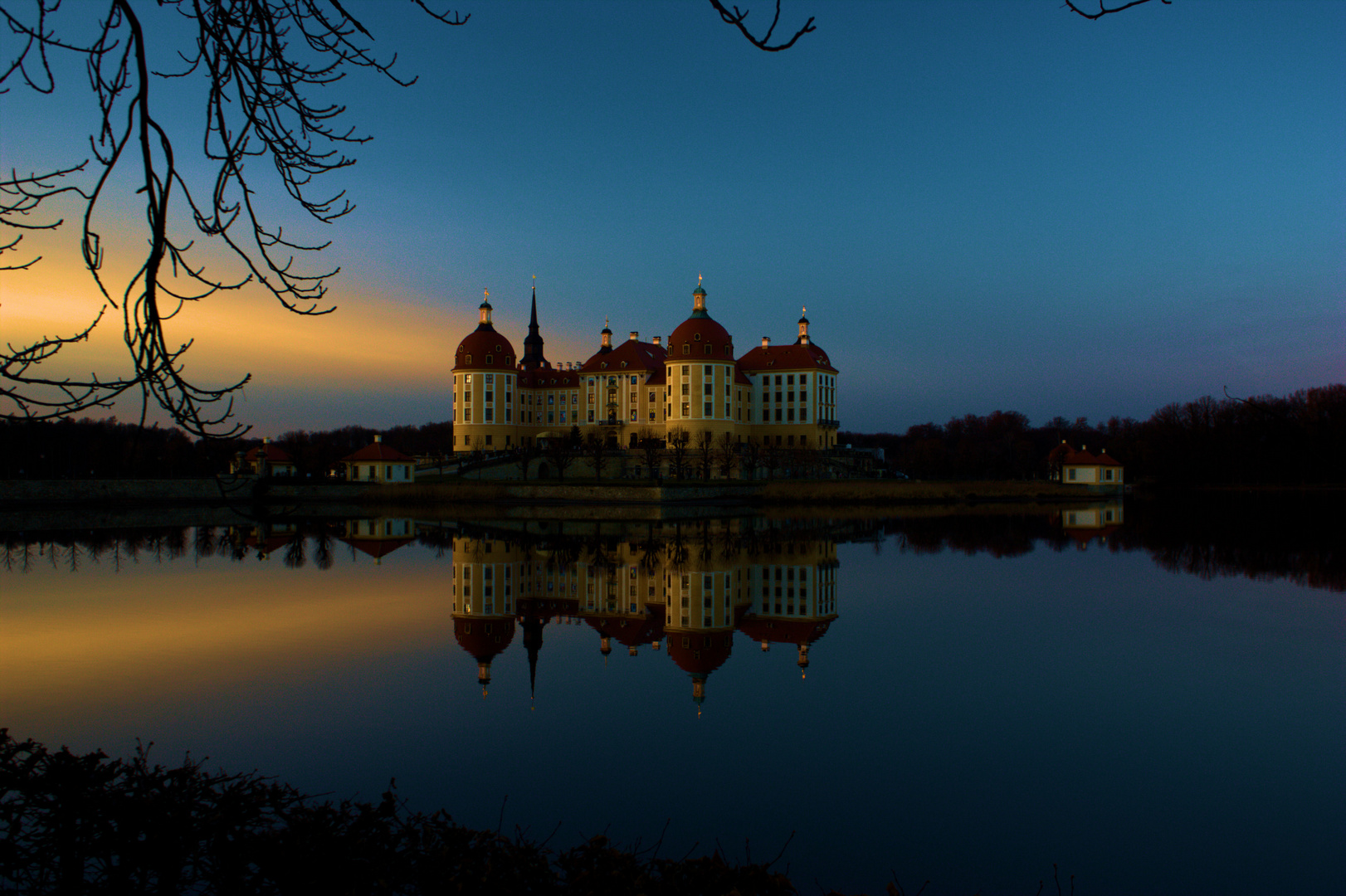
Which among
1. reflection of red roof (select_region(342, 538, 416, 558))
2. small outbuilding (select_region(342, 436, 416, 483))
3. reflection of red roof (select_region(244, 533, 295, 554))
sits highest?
small outbuilding (select_region(342, 436, 416, 483))

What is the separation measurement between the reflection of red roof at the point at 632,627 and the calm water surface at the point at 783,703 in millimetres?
64

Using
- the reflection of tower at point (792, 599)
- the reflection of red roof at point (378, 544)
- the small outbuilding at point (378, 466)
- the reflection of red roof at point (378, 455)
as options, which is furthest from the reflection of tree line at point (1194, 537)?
the reflection of red roof at point (378, 455)

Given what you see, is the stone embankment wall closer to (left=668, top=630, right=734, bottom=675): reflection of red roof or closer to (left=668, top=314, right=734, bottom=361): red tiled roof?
(left=668, top=314, right=734, bottom=361): red tiled roof

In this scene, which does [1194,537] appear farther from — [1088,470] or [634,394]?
[634,394]

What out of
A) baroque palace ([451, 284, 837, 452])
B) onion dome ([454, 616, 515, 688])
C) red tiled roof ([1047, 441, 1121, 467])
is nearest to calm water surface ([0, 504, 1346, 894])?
onion dome ([454, 616, 515, 688])

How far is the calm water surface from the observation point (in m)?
4.65

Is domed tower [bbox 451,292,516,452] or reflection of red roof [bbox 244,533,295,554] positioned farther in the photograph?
domed tower [bbox 451,292,516,452]

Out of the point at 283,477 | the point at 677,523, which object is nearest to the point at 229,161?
the point at 677,523

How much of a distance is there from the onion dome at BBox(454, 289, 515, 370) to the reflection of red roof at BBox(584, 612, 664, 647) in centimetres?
4679

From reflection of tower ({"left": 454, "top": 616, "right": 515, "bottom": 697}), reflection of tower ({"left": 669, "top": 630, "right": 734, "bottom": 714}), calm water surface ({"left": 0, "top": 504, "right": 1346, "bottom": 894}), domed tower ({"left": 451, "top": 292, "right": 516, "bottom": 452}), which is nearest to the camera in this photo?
calm water surface ({"left": 0, "top": 504, "right": 1346, "bottom": 894})

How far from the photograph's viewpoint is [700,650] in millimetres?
9555

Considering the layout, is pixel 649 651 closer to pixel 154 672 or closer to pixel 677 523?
pixel 154 672

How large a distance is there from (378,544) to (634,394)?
35.0m

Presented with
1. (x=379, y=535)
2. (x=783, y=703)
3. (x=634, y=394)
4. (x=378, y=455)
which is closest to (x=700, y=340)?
(x=634, y=394)
